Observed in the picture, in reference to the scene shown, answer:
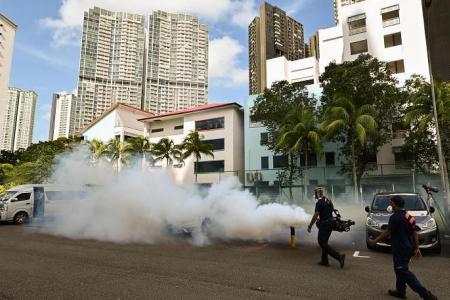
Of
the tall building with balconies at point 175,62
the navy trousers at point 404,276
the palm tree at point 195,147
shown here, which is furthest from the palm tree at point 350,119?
the tall building with balconies at point 175,62

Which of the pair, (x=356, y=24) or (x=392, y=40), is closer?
(x=392, y=40)

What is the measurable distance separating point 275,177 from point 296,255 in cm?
2507

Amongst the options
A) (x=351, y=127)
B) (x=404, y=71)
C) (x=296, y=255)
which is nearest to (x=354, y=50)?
(x=404, y=71)

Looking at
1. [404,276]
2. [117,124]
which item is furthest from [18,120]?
[404,276]

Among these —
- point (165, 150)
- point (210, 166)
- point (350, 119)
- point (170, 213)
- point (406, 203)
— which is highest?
point (350, 119)

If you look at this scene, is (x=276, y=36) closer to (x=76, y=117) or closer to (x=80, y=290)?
(x=76, y=117)

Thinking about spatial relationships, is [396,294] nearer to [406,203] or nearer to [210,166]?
[406,203]

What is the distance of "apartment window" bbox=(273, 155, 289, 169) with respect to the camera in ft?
111

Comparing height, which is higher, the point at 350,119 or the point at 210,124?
the point at 210,124

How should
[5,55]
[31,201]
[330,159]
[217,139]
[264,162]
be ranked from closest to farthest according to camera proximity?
1. [31,201]
2. [330,159]
3. [264,162]
4. [217,139]
5. [5,55]

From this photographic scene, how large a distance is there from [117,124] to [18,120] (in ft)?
221

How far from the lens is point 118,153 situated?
40.4 metres

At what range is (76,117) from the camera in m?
71.3

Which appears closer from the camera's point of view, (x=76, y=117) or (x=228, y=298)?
(x=228, y=298)
